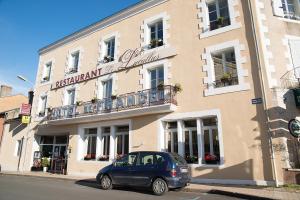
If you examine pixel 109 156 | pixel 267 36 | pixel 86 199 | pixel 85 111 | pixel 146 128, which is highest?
pixel 267 36

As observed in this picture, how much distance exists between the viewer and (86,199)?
7.29m

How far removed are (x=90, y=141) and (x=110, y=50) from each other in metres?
5.87

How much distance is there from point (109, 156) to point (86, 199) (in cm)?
619

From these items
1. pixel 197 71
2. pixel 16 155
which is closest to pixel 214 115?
pixel 197 71

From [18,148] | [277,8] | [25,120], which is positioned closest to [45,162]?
[25,120]

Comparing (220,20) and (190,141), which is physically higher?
(220,20)

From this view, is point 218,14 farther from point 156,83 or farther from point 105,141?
point 105,141

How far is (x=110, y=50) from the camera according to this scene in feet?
52.3

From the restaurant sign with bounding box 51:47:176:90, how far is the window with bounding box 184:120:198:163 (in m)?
3.64

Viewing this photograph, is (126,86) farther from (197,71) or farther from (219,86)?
(219,86)

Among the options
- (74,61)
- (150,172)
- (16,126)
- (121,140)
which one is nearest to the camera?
(150,172)

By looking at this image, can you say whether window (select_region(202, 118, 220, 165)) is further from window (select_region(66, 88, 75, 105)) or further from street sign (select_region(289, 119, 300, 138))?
window (select_region(66, 88, 75, 105))

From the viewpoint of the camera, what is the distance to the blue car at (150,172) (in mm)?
8059

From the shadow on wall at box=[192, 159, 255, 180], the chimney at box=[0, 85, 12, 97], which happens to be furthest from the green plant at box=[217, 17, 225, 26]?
the chimney at box=[0, 85, 12, 97]
